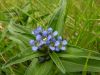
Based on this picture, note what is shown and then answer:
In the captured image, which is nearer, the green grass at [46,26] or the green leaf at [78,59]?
the green leaf at [78,59]

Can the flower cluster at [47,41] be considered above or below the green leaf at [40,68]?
above

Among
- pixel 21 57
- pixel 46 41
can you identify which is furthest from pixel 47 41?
pixel 21 57

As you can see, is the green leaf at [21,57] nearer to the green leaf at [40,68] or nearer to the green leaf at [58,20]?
the green leaf at [40,68]

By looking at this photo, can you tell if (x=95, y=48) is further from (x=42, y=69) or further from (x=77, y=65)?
(x=42, y=69)

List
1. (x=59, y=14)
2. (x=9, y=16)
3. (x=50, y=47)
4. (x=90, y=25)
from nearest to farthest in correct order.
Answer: (x=50, y=47) → (x=59, y=14) → (x=90, y=25) → (x=9, y=16)

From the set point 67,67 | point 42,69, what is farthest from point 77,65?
point 42,69

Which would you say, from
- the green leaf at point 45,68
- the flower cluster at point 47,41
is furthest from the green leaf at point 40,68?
the flower cluster at point 47,41

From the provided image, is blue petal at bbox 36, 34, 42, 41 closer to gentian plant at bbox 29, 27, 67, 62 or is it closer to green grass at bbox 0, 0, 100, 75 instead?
gentian plant at bbox 29, 27, 67, 62

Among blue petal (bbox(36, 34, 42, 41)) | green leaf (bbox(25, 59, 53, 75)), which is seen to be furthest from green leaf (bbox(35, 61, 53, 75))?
blue petal (bbox(36, 34, 42, 41))

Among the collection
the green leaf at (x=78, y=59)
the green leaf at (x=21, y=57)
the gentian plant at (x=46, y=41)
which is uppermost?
the gentian plant at (x=46, y=41)
